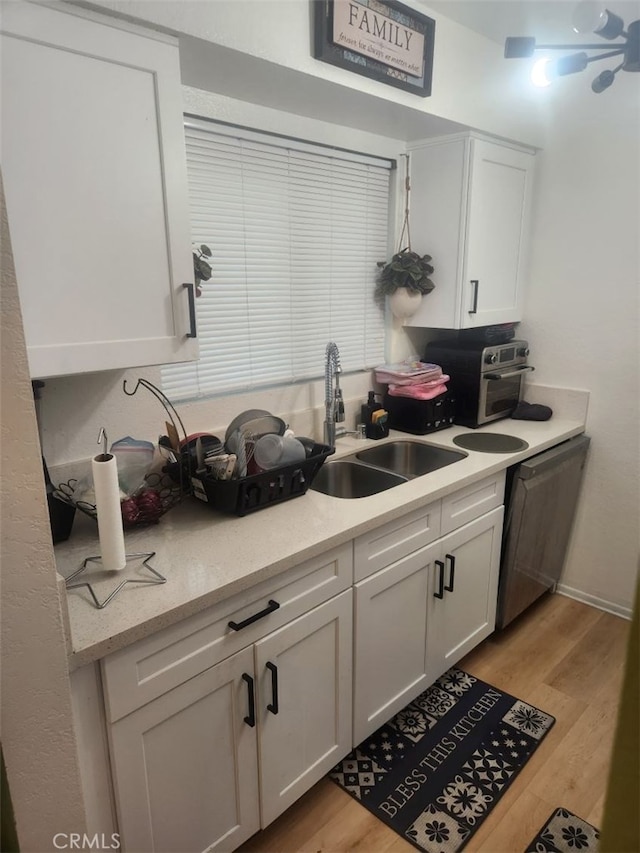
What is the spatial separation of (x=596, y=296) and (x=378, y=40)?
149 cm

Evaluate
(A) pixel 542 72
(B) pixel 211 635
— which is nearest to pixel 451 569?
(B) pixel 211 635

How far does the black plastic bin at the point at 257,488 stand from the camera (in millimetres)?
1518

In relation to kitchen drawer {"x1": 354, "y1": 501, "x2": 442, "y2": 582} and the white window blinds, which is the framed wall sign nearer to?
the white window blinds

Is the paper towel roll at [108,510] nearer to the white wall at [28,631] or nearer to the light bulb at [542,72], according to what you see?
the white wall at [28,631]

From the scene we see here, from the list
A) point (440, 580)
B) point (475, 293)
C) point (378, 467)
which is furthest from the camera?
point (475, 293)

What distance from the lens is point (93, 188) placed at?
1.21m

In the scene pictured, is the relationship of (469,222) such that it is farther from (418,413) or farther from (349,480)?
(349,480)

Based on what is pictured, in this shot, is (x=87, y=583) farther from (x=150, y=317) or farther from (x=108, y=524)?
(x=150, y=317)

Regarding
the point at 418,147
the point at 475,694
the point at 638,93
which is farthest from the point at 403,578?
the point at 638,93

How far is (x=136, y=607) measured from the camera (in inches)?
44.6

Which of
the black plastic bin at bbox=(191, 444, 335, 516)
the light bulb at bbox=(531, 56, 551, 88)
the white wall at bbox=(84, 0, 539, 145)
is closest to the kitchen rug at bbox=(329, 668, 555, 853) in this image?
the black plastic bin at bbox=(191, 444, 335, 516)

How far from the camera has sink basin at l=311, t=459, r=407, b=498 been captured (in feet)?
6.66

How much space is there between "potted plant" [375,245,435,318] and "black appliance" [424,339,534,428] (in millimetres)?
279

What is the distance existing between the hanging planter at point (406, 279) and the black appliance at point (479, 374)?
0.90ft
